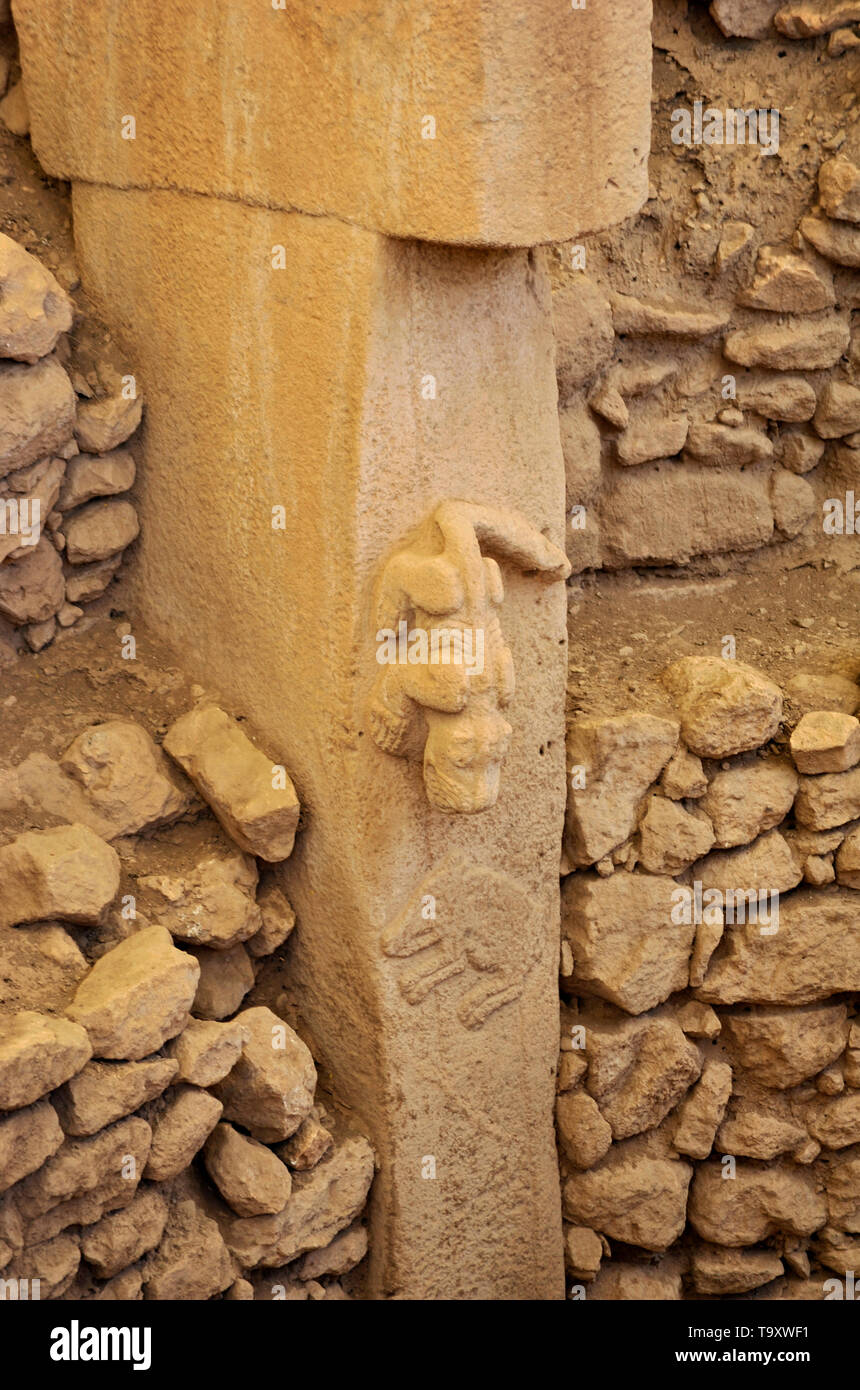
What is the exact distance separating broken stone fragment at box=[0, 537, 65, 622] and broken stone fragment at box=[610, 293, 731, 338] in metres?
1.35

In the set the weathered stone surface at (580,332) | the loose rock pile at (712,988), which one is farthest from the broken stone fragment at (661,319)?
the loose rock pile at (712,988)

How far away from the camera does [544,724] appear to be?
346 centimetres

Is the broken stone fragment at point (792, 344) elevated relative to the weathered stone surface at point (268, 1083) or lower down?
elevated

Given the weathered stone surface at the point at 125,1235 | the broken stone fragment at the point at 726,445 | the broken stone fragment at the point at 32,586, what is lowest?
the weathered stone surface at the point at 125,1235

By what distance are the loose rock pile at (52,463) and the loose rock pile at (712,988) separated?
3.42ft

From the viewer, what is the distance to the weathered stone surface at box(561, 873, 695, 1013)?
368 cm

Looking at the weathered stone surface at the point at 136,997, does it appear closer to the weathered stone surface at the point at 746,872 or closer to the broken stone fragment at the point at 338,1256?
the broken stone fragment at the point at 338,1256

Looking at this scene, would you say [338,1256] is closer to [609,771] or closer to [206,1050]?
[206,1050]

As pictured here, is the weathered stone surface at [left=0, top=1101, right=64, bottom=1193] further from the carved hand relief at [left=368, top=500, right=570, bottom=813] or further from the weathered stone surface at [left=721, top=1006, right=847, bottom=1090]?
the weathered stone surface at [left=721, top=1006, right=847, bottom=1090]

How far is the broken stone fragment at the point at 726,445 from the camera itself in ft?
13.3

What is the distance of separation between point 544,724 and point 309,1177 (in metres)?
0.98

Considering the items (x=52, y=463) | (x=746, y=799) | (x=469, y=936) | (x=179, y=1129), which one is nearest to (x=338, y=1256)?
(x=179, y=1129)

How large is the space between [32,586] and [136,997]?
868 millimetres

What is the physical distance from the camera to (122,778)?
10.8 feet
